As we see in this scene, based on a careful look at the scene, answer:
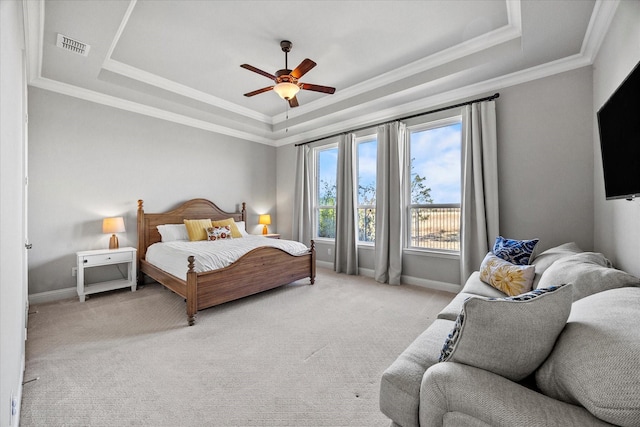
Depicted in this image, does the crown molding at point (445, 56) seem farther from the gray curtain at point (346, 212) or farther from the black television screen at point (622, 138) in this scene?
the black television screen at point (622, 138)

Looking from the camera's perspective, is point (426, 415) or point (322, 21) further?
point (322, 21)

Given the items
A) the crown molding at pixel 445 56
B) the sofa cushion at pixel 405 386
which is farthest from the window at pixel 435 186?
the sofa cushion at pixel 405 386

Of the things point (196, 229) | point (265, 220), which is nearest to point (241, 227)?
point (265, 220)

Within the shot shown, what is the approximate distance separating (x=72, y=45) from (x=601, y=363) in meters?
4.22

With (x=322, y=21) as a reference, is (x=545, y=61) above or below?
below

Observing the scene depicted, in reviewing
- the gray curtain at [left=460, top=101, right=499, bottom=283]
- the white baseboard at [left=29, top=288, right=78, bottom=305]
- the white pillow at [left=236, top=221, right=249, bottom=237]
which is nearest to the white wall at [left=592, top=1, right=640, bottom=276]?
the gray curtain at [left=460, top=101, right=499, bottom=283]

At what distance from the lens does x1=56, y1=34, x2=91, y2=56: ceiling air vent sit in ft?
8.37

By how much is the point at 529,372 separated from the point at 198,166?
5053 mm

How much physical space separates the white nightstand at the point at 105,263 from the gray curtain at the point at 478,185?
174 inches

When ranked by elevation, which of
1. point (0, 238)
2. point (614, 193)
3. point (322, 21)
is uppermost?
point (322, 21)

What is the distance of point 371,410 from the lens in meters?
1.59

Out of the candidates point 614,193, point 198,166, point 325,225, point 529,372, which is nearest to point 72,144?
point 198,166

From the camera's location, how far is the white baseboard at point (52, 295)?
326 cm

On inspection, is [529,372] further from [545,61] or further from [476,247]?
[545,61]
